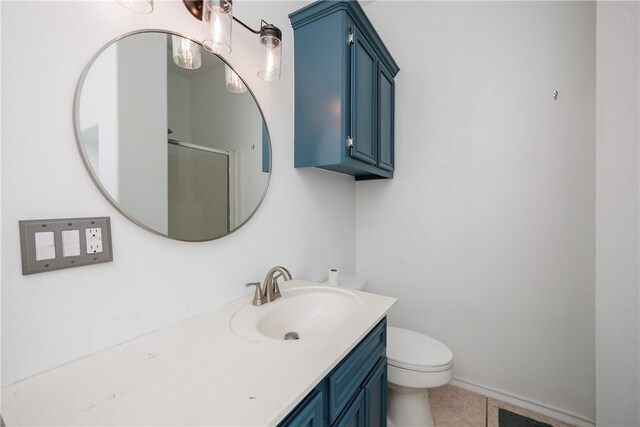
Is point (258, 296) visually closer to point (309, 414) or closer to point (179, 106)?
point (309, 414)

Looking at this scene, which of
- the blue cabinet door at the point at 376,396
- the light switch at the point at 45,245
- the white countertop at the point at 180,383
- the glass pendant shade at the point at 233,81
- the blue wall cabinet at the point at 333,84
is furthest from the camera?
the blue wall cabinet at the point at 333,84

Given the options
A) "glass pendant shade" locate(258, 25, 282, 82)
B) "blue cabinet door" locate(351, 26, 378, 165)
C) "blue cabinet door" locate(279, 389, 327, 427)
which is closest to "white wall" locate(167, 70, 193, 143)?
"glass pendant shade" locate(258, 25, 282, 82)

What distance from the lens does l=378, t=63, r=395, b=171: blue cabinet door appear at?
1644mm

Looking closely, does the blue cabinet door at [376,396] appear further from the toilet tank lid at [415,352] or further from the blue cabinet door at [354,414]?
the toilet tank lid at [415,352]

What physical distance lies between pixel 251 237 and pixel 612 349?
4.85 feet

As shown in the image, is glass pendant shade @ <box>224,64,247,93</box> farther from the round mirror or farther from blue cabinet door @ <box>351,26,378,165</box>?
blue cabinet door @ <box>351,26,378,165</box>

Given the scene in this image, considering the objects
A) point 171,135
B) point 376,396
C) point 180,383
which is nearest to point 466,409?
point 376,396

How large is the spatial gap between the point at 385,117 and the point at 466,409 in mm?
1952

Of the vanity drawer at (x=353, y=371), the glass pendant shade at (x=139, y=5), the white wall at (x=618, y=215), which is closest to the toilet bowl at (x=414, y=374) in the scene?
the vanity drawer at (x=353, y=371)

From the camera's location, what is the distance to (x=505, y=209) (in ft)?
5.35

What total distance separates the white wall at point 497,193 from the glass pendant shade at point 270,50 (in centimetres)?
119

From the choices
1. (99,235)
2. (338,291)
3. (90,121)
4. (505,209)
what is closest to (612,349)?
(505,209)

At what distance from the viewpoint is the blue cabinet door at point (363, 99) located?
133 cm

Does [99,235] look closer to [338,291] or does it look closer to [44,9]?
[44,9]
